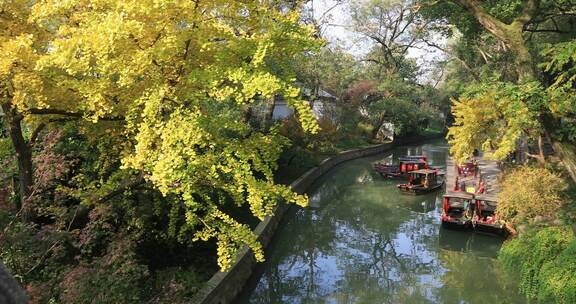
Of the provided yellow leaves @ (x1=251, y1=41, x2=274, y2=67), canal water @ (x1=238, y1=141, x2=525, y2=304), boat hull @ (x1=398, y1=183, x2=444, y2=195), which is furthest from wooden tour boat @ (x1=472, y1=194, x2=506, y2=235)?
yellow leaves @ (x1=251, y1=41, x2=274, y2=67)

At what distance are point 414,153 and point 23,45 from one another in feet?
147

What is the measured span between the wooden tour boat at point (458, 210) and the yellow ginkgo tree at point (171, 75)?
13.0m

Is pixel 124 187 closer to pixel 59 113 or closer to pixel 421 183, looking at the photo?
pixel 59 113

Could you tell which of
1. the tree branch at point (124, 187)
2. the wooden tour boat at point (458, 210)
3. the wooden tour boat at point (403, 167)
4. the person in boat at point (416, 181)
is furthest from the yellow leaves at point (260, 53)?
the wooden tour boat at point (403, 167)

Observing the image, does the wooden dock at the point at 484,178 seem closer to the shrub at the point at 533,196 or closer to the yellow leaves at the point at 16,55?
the shrub at the point at 533,196

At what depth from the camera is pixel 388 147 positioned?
48.6 m

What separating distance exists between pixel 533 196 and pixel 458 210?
5524 mm

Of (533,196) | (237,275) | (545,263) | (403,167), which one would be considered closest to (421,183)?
(403,167)

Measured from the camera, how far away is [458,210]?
19422mm

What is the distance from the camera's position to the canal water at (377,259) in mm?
12945

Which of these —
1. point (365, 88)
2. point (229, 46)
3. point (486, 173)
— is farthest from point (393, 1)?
point (229, 46)

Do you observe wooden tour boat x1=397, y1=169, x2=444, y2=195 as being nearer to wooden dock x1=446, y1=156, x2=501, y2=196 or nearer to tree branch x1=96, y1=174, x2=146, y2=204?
wooden dock x1=446, y1=156, x2=501, y2=196

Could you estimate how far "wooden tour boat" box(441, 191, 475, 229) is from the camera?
1783 cm

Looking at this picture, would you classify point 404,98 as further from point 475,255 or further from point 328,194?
point 475,255
